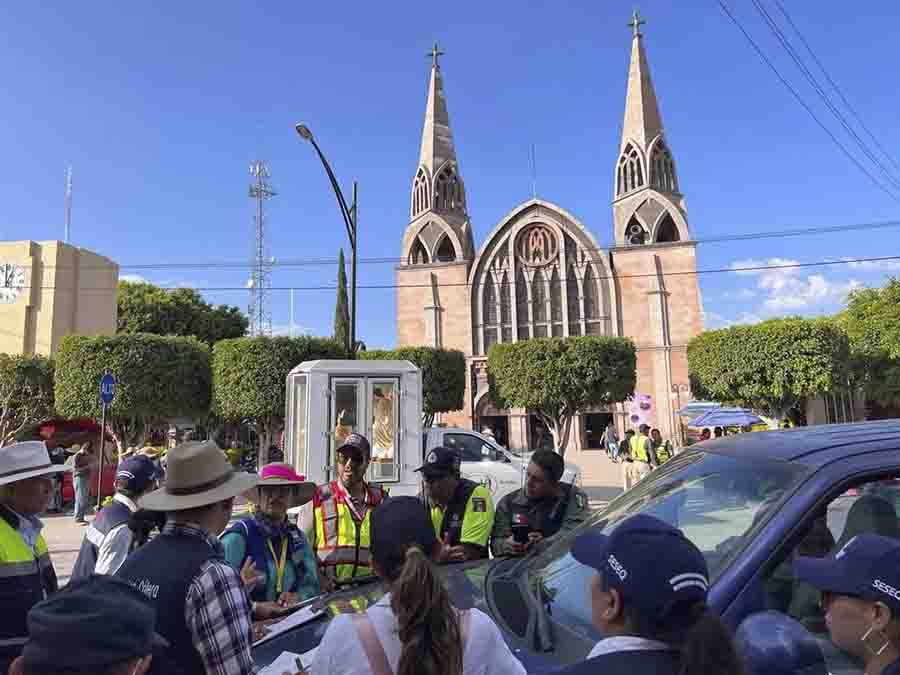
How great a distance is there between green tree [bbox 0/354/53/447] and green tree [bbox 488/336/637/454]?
1698 cm

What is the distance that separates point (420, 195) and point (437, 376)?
67.8 feet

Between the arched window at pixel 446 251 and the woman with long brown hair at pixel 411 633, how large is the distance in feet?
133

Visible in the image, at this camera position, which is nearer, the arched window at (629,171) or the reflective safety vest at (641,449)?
the reflective safety vest at (641,449)

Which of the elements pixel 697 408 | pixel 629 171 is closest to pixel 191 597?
pixel 697 408

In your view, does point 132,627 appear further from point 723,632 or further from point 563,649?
point 563,649

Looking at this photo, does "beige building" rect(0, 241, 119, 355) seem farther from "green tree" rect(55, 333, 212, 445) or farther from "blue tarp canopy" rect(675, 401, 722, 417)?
"blue tarp canopy" rect(675, 401, 722, 417)

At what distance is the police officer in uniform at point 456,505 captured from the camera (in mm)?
3578

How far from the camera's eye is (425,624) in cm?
149

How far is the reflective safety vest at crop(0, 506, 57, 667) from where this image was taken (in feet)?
7.34

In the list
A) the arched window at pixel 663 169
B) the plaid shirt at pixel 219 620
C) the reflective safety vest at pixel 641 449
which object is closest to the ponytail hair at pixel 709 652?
the plaid shirt at pixel 219 620

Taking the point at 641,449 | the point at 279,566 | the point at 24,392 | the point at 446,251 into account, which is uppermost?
the point at 446,251

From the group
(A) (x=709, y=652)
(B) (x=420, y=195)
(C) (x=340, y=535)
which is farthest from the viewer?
(B) (x=420, y=195)

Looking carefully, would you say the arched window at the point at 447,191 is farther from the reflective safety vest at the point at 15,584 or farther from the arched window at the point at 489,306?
the reflective safety vest at the point at 15,584

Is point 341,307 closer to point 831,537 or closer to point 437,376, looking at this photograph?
point 437,376
